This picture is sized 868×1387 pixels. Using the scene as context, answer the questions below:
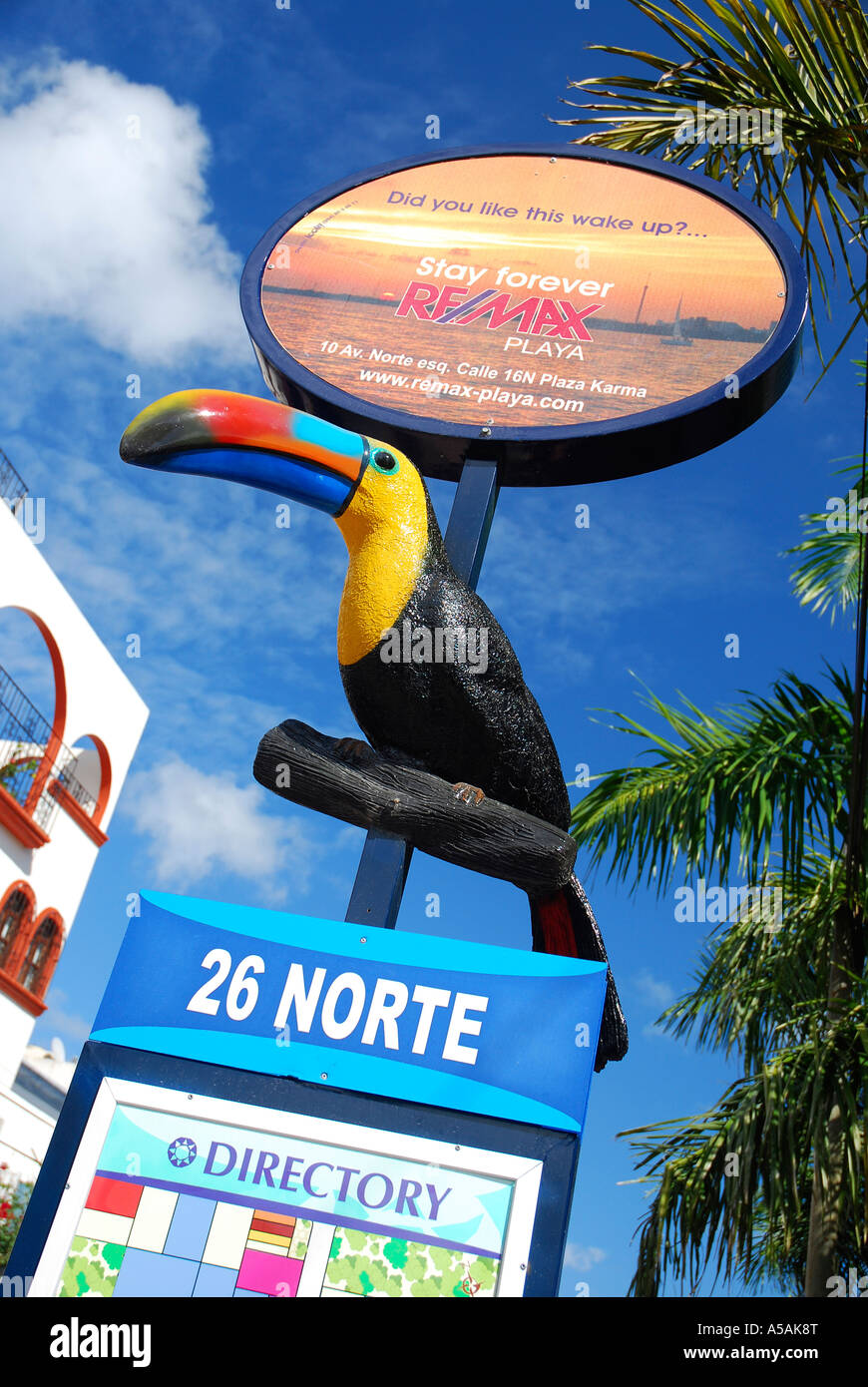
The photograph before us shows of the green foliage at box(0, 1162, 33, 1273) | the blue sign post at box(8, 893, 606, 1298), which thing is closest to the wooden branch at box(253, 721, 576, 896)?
the blue sign post at box(8, 893, 606, 1298)

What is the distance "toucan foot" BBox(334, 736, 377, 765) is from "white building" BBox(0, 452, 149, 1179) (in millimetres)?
11210

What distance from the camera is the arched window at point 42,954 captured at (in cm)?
1412

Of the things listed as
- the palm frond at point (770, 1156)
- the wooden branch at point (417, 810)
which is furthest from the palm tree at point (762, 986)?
the wooden branch at point (417, 810)

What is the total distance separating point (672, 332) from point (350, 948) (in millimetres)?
2244

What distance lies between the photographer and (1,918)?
1351cm

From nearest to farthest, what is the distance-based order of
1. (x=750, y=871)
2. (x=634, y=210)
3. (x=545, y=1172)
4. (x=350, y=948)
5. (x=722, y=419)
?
(x=545, y=1172), (x=350, y=948), (x=722, y=419), (x=634, y=210), (x=750, y=871)

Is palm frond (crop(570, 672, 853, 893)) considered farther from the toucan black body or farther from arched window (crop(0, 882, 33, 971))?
arched window (crop(0, 882, 33, 971))

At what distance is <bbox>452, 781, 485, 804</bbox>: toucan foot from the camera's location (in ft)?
8.50

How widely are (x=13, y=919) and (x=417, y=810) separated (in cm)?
1274
